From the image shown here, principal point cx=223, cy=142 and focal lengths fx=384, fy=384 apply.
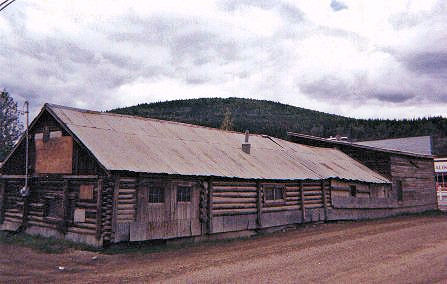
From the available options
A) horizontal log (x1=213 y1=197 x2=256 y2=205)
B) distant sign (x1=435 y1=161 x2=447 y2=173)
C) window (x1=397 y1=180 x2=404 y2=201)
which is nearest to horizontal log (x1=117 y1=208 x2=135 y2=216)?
horizontal log (x1=213 y1=197 x2=256 y2=205)

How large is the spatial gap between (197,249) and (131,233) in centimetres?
267

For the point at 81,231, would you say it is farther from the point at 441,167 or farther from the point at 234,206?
the point at 441,167

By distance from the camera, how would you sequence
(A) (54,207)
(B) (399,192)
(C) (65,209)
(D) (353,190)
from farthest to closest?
(B) (399,192), (D) (353,190), (A) (54,207), (C) (65,209)

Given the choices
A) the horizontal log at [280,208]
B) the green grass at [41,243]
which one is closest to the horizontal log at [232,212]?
the horizontal log at [280,208]

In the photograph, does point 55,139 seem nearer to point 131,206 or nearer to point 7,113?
point 131,206

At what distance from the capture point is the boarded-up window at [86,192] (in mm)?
15320

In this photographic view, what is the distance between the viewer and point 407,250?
14.1 metres

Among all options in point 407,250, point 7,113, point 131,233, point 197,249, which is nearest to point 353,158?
→ point 407,250

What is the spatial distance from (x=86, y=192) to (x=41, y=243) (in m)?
2.73

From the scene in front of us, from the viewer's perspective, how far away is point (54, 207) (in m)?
17.1

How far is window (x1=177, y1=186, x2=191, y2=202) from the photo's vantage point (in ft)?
54.0

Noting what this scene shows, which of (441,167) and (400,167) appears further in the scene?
(441,167)

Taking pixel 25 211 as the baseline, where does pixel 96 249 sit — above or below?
below

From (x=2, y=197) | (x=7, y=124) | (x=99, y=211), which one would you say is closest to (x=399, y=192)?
(x=99, y=211)
